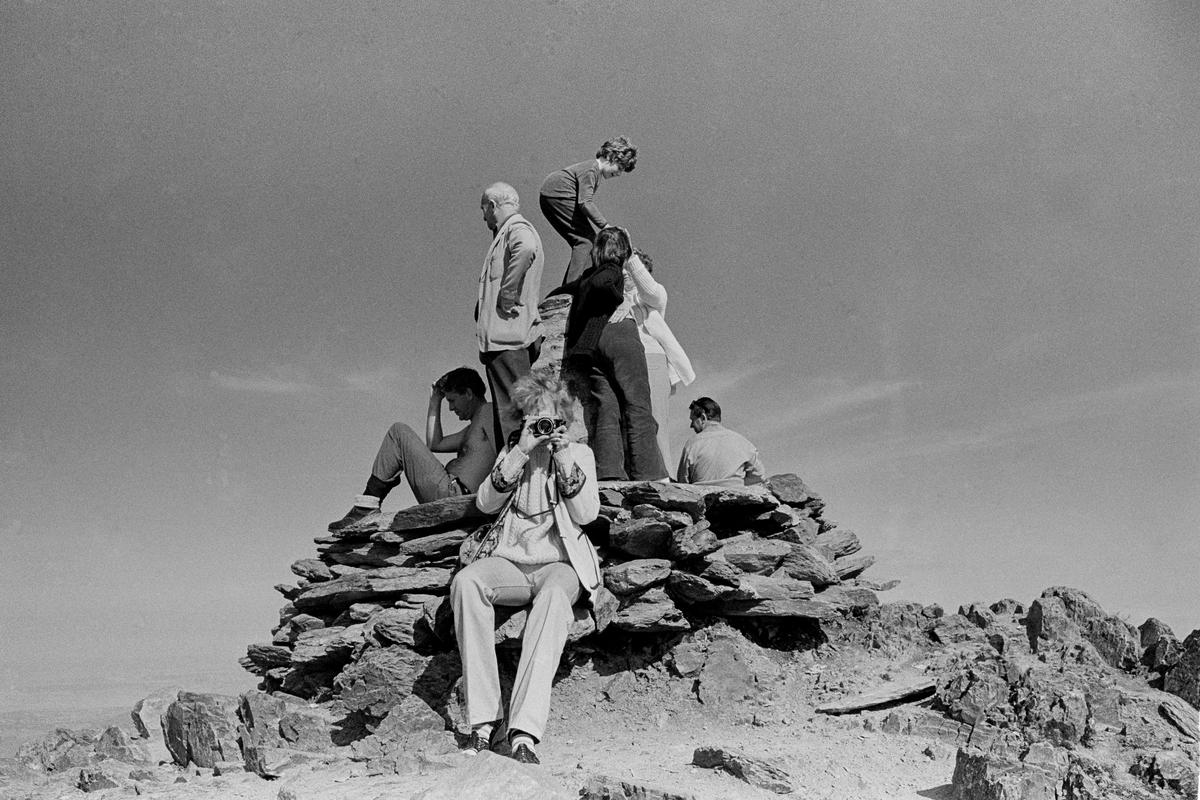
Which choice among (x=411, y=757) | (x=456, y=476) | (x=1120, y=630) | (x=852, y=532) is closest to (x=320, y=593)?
(x=456, y=476)

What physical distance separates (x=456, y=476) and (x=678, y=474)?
2451 millimetres

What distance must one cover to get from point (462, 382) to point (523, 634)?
3.20 m

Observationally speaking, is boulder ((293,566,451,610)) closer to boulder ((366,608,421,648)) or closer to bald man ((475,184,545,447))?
boulder ((366,608,421,648))

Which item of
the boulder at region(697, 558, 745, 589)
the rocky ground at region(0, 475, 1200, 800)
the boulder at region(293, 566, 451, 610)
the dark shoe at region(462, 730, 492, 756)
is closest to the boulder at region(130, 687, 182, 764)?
the rocky ground at region(0, 475, 1200, 800)

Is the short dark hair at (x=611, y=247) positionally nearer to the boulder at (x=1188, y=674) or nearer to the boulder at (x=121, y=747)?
the boulder at (x=121, y=747)

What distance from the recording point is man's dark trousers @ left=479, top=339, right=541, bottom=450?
9.27 meters

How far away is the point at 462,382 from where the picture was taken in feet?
30.8

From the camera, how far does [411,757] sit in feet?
21.9

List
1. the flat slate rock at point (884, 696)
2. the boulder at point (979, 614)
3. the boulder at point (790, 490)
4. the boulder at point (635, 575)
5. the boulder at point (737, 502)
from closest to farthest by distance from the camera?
1. the flat slate rock at point (884, 696)
2. the boulder at point (635, 575)
3. the boulder at point (737, 502)
4. the boulder at point (979, 614)
5. the boulder at point (790, 490)

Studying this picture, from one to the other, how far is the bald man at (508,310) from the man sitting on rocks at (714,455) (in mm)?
1970

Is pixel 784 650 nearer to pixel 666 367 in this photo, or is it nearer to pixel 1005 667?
pixel 1005 667

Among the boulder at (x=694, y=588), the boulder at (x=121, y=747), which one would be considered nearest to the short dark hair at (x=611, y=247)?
the boulder at (x=694, y=588)

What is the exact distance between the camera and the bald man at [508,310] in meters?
9.29

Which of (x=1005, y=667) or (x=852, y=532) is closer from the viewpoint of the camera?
(x=1005, y=667)
